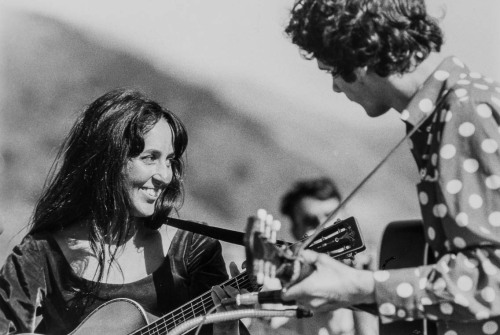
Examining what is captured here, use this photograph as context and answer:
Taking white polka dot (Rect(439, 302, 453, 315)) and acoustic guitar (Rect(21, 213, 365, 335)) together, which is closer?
white polka dot (Rect(439, 302, 453, 315))

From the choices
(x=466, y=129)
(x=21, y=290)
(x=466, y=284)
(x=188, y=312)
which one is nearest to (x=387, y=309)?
(x=466, y=284)

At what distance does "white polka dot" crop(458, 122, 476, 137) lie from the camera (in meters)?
1.67

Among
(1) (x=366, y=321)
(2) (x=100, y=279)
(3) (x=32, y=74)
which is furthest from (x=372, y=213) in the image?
(3) (x=32, y=74)

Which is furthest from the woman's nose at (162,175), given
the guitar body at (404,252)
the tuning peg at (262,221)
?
the tuning peg at (262,221)

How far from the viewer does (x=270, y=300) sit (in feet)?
5.97

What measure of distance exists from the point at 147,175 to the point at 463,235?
50.1 inches

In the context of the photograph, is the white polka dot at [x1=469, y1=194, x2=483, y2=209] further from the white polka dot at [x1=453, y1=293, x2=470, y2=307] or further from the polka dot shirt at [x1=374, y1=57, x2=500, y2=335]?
the white polka dot at [x1=453, y1=293, x2=470, y2=307]

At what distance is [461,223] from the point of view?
5.46 ft

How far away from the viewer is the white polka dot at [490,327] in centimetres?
174

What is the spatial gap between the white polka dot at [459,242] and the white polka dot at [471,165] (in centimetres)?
13

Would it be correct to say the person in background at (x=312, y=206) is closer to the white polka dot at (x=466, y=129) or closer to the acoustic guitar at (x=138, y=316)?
the acoustic guitar at (x=138, y=316)

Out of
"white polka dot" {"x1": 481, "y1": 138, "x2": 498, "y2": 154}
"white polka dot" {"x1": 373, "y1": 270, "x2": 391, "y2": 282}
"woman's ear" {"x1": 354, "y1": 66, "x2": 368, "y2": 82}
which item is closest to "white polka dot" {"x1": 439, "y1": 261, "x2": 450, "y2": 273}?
"white polka dot" {"x1": 373, "y1": 270, "x2": 391, "y2": 282}

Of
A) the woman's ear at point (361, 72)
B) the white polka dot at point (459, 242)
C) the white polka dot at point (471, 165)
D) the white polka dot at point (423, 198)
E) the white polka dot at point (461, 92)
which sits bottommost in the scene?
the white polka dot at point (459, 242)

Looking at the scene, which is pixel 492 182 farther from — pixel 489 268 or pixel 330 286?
pixel 330 286
